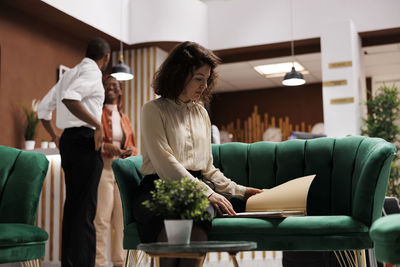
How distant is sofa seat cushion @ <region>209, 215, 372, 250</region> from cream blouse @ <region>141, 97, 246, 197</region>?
222mm

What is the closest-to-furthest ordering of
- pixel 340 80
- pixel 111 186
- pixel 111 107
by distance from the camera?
pixel 111 186 < pixel 111 107 < pixel 340 80

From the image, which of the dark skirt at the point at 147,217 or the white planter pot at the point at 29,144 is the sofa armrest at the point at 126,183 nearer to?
the dark skirt at the point at 147,217

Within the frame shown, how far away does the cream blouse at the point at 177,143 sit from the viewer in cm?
227

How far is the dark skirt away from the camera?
6.87 feet

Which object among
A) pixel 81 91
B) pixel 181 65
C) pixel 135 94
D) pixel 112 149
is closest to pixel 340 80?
pixel 135 94

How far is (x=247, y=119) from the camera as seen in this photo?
10.8 metres

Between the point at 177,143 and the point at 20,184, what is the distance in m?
0.87

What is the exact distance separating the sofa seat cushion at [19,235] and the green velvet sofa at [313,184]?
409 millimetres

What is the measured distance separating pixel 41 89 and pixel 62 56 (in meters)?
0.65

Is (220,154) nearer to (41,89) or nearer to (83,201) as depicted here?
(83,201)

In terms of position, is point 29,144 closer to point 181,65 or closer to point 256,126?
point 181,65

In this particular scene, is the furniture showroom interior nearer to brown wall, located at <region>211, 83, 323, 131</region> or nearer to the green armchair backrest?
the green armchair backrest

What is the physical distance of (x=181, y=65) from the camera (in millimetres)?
2414

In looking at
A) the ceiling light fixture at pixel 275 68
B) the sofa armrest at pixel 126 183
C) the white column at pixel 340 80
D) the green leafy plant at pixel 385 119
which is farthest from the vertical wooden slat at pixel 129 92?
the sofa armrest at pixel 126 183
